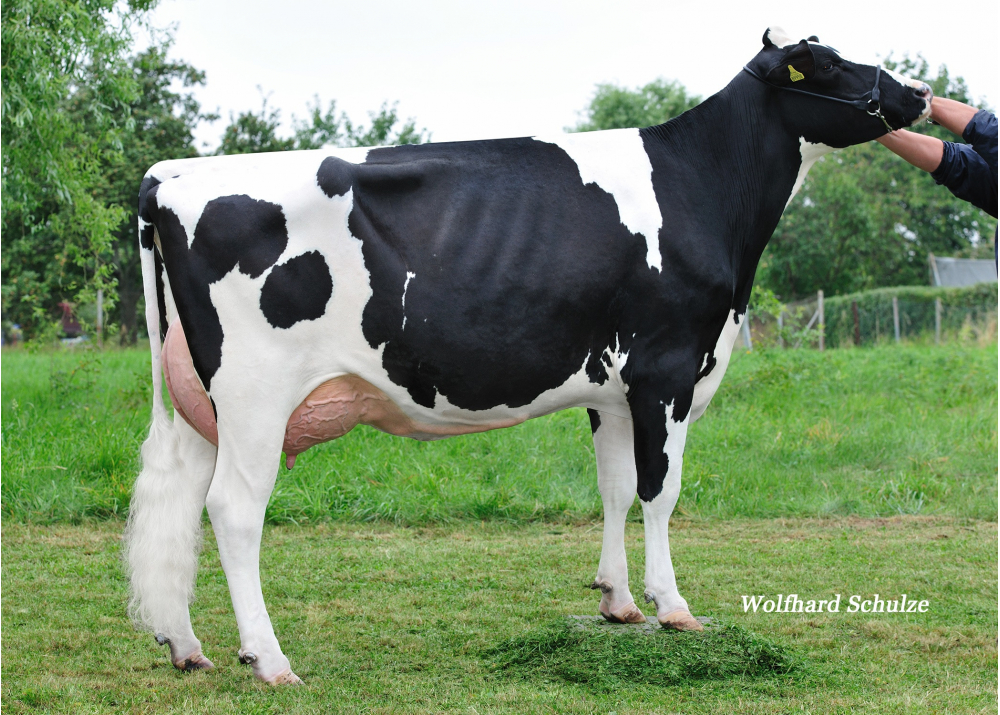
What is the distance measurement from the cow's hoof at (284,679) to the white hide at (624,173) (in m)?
2.12

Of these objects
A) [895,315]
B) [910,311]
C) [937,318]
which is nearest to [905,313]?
[910,311]

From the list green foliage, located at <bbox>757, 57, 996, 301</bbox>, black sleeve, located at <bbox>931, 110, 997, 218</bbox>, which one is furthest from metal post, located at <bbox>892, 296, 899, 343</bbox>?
black sleeve, located at <bbox>931, 110, 997, 218</bbox>

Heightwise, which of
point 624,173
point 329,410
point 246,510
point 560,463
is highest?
point 624,173

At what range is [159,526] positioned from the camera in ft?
12.1

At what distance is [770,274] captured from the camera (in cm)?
3136

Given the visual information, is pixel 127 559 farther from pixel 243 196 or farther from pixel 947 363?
pixel 947 363

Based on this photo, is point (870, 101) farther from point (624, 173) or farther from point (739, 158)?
point (624, 173)

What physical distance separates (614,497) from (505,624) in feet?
2.54

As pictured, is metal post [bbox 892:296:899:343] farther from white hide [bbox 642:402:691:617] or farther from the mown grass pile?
the mown grass pile

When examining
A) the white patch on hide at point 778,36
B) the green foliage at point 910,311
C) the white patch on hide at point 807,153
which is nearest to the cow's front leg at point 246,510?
the white patch on hide at point 807,153

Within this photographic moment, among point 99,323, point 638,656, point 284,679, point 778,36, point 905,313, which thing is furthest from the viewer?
point 905,313

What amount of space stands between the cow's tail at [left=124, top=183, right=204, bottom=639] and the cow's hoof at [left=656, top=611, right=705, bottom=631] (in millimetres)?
1941

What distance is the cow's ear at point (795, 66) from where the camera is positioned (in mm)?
3986

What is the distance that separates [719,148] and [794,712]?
2.35 meters
